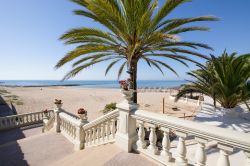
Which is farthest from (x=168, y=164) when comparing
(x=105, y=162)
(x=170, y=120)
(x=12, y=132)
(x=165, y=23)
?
(x=12, y=132)

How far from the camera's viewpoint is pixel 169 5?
5.70 metres

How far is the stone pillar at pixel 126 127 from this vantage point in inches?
149

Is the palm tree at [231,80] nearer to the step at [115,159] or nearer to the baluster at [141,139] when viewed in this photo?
the baluster at [141,139]

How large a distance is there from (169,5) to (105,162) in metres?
5.55

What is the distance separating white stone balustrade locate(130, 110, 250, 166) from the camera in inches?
79.6

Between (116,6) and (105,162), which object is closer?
(105,162)

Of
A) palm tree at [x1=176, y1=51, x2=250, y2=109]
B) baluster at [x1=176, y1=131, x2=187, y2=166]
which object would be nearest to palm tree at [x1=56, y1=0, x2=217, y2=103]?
palm tree at [x1=176, y1=51, x2=250, y2=109]

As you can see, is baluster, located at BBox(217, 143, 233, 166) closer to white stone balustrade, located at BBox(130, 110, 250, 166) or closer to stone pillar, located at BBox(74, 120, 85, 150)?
white stone balustrade, located at BBox(130, 110, 250, 166)

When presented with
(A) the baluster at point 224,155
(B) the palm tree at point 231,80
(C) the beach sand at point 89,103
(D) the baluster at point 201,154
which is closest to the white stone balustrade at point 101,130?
(D) the baluster at point 201,154

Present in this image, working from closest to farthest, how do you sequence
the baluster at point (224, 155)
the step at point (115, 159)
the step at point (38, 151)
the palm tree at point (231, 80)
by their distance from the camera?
the baluster at point (224, 155) → the step at point (115, 159) → the step at point (38, 151) → the palm tree at point (231, 80)

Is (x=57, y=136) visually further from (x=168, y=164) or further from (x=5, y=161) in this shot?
(x=168, y=164)

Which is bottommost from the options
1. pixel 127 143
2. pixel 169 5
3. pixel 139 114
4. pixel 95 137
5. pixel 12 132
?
pixel 12 132

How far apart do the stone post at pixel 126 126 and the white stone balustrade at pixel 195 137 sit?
0.39ft

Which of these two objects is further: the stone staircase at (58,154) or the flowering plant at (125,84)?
the flowering plant at (125,84)
